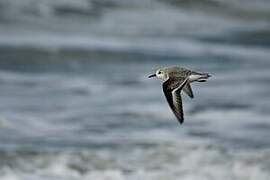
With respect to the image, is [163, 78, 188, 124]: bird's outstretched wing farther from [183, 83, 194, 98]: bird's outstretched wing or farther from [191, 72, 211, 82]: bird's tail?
[183, 83, 194, 98]: bird's outstretched wing

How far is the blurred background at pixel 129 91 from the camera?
10.7 metres

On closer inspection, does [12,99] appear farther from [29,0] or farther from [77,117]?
[29,0]

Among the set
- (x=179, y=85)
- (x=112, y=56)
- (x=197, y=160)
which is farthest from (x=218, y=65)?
(x=179, y=85)

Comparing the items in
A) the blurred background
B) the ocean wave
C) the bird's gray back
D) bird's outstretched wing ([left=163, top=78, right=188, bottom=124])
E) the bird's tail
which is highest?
the blurred background

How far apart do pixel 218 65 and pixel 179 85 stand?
9.60m

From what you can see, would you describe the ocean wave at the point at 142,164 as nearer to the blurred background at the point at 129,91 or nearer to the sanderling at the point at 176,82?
the blurred background at the point at 129,91

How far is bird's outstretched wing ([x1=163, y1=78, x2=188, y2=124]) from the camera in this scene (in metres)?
6.19

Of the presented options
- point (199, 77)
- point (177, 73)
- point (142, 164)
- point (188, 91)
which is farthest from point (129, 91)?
point (199, 77)

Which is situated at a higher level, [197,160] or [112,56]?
[112,56]

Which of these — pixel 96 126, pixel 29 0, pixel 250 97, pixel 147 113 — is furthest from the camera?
pixel 29 0

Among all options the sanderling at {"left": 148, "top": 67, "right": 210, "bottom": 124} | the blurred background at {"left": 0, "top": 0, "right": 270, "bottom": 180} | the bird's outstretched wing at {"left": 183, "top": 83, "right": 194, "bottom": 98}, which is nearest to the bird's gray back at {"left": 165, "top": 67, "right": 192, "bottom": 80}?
the sanderling at {"left": 148, "top": 67, "right": 210, "bottom": 124}

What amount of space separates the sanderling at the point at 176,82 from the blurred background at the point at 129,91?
12.3 feet

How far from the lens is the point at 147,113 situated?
1274 cm

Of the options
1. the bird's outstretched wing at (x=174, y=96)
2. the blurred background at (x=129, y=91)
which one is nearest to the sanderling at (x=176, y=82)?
the bird's outstretched wing at (x=174, y=96)
